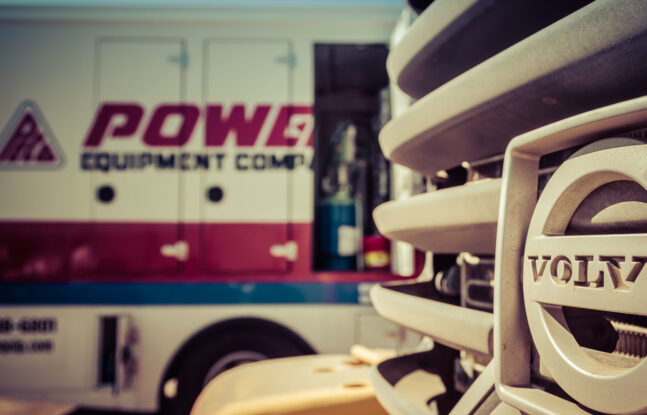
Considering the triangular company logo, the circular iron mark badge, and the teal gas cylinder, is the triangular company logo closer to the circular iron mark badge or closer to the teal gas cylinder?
the teal gas cylinder

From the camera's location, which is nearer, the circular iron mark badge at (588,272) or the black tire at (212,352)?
the circular iron mark badge at (588,272)

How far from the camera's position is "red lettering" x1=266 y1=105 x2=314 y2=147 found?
9.76 ft

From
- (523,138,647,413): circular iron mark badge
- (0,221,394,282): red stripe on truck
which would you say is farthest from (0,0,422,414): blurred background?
(523,138,647,413): circular iron mark badge

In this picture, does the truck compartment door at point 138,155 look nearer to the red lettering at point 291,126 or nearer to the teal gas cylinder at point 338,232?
the red lettering at point 291,126

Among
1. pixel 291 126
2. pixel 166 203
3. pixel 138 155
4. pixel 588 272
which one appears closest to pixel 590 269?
pixel 588 272

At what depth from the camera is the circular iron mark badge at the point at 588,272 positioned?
0.49 m

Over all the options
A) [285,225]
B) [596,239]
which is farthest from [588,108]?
[285,225]

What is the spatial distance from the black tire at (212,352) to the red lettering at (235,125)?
3.56ft

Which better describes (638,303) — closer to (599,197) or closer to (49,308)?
(599,197)

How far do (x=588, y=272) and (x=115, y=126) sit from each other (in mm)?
2880

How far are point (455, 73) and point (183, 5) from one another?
8.13 ft

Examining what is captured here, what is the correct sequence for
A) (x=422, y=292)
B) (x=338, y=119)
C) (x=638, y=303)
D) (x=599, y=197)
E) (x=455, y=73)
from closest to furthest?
(x=638, y=303), (x=599, y=197), (x=455, y=73), (x=422, y=292), (x=338, y=119)

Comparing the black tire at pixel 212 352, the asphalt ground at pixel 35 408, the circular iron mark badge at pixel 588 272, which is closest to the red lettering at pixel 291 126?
the black tire at pixel 212 352

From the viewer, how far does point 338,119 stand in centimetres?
342
